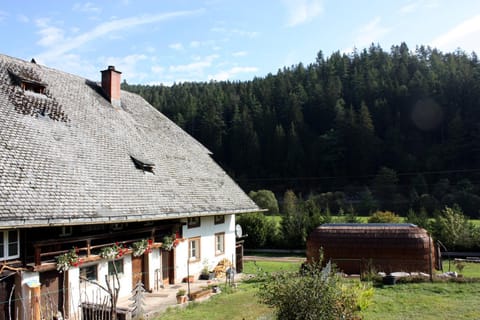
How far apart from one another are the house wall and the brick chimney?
704 centimetres

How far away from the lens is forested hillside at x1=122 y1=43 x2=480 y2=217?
242ft

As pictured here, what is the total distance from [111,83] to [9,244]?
37.0 feet

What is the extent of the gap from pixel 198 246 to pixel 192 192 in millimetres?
2517

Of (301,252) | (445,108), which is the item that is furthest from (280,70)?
(301,252)

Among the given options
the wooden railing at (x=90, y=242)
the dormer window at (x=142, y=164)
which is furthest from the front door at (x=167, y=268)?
the dormer window at (x=142, y=164)

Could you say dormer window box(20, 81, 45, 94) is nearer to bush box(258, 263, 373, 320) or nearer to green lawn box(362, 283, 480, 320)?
bush box(258, 263, 373, 320)

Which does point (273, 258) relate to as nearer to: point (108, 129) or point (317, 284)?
point (108, 129)

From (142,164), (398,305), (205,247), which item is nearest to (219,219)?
(205,247)

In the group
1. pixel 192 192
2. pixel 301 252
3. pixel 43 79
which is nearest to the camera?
pixel 43 79

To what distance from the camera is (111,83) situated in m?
20.5

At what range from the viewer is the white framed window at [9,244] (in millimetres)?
10492

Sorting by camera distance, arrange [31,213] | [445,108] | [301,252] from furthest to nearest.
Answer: [445,108] → [301,252] → [31,213]

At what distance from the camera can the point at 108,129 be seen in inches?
698

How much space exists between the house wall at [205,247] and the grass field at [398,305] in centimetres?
308
